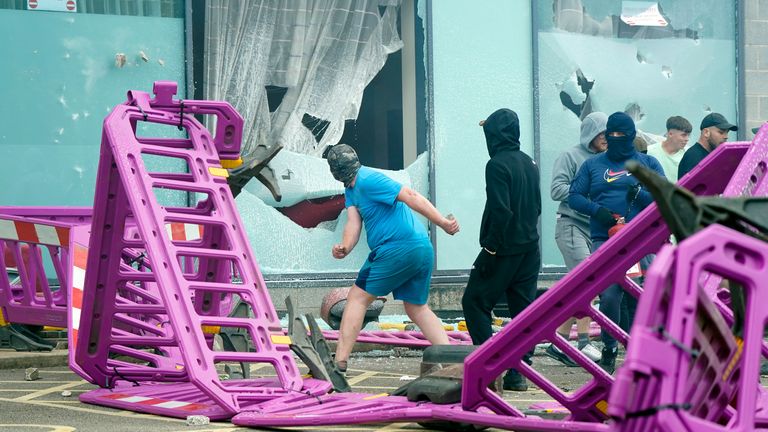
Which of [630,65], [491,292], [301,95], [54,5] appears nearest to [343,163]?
[491,292]

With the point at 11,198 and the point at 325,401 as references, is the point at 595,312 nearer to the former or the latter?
the point at 325,401

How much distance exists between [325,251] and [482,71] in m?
2.55

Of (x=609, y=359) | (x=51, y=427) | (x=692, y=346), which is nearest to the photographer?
(x=692, y=346)

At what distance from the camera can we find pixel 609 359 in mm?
9375

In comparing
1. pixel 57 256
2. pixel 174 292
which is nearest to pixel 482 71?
pixel 57 256

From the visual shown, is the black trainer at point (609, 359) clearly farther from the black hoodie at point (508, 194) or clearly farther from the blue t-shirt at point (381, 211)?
the blue t-shirt at point (381, 211)

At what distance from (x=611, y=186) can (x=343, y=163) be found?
2.00 meters

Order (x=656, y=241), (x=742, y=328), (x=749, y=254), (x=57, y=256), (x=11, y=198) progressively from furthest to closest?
(x=11, y=198)
(x=57, y=256)
(x=656, y=241)
(x=742, y=328)
(x=749, y=254)

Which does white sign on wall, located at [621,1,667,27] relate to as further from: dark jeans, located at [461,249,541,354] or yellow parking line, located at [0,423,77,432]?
yellow parking line, located at [0,423,77,432]

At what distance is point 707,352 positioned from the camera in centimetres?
376

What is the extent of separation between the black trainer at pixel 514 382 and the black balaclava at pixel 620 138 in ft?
6.35

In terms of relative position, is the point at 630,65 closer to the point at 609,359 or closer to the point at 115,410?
the point at 609,359

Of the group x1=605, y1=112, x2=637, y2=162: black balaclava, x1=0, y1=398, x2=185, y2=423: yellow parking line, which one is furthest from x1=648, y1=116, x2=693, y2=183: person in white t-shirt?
x1=0, y1=398, x2=185, y2=423: yellow parking line

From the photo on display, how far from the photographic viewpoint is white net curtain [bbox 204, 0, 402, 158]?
14.2 m
